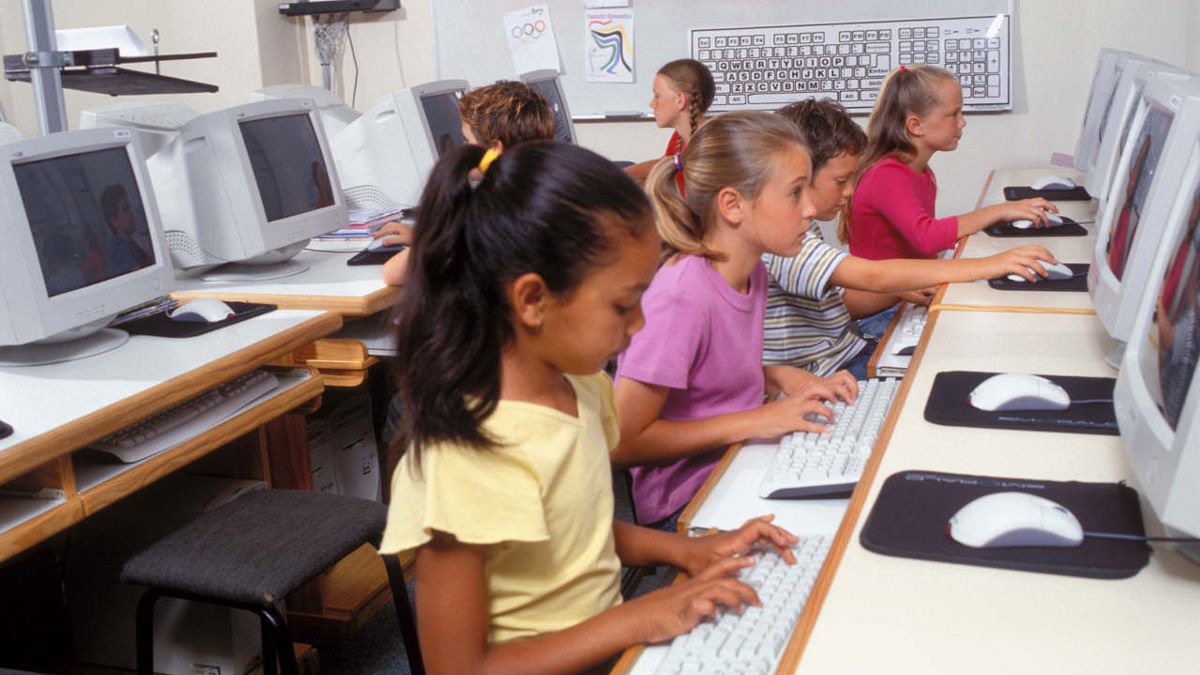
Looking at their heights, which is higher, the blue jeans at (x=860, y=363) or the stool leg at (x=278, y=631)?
the blue jeans at (x=860, y=363)

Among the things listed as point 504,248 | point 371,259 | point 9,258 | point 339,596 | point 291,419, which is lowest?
point 339,596

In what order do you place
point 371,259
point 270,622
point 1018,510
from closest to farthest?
1. point 1018,510
2. point 270,622
3. point 371,259

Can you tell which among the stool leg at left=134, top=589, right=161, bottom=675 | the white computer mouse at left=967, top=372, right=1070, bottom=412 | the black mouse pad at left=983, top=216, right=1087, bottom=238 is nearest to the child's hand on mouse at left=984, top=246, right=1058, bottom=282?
the black mouse pad at left=983, top=216, right=1087, bottom=238

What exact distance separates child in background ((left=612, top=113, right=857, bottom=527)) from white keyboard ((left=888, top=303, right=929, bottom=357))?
29cm

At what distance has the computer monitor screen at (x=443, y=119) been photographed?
9.96ft

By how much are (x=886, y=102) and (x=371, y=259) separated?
4.18ft

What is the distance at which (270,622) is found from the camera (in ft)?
5.14

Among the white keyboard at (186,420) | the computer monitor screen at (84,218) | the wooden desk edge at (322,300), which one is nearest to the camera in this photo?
the white keyboard at (186,420)

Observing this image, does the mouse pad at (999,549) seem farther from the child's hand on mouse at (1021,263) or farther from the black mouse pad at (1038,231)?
the black mouse pad at (1038,231)

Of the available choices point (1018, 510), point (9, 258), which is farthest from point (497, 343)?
point (9, 258)

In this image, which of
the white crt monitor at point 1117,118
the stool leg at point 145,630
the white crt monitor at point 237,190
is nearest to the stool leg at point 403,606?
the stool leg at point 145,630

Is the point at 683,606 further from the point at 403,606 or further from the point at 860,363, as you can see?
the point at 860,363

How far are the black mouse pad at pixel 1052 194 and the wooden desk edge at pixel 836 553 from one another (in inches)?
71.2

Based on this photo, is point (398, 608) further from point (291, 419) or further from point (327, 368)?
point (327, 368)
